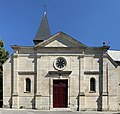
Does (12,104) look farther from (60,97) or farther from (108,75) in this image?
(108,75)

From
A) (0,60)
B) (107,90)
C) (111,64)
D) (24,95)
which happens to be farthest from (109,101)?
(0,60)

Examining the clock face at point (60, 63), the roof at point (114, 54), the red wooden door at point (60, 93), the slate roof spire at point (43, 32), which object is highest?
the slate roof spire at point (43, 32)

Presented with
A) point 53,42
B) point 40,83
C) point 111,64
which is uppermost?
point 53,42

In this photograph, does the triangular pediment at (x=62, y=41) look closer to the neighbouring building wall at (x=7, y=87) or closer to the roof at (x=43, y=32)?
the neighbouring building wall at (x=7, y=87)

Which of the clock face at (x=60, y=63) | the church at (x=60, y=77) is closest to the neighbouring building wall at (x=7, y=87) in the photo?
the church at (x=60, y=77)

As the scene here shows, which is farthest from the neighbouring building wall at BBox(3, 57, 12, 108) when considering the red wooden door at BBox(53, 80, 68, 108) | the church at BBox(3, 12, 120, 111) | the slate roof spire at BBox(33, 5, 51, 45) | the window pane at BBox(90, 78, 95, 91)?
the slate roof spire at BBox(33, 5, 51, 45)

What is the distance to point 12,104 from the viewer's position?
2498cm

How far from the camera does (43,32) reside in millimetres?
33688

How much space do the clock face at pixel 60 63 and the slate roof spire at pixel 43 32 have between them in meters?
7.88

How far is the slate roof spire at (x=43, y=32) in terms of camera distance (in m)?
32.8

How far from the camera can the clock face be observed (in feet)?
83.0

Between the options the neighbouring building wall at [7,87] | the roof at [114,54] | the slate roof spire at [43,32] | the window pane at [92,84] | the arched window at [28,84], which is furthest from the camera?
the roof at [114,54]

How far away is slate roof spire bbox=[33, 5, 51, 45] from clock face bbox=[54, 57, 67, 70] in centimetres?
788

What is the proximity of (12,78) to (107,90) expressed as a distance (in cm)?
888
